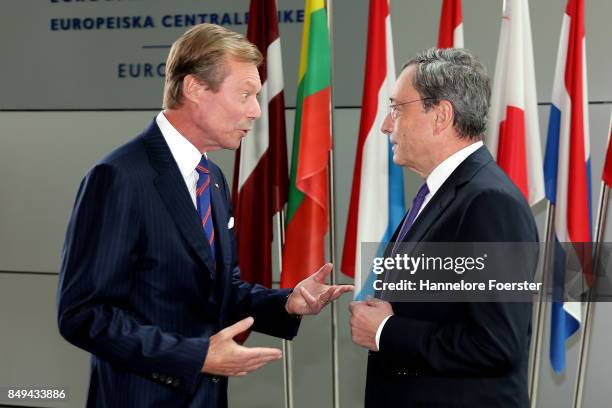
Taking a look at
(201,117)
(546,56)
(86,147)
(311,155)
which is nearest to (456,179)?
(201,117)

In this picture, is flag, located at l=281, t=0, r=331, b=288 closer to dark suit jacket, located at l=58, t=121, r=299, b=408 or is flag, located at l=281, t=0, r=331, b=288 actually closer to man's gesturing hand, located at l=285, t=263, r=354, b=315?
man's gesturing hand, located at l=285, t=263, r=354, b=315

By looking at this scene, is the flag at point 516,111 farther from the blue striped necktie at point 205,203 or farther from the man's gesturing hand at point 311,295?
the blue striped necktie at point 205,203

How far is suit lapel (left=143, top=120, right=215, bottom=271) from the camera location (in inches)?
61.9

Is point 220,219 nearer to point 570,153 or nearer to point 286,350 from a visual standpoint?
point 286,350

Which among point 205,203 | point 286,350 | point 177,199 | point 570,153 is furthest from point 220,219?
point 570,153

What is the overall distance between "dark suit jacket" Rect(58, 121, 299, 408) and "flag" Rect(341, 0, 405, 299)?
1368 millimetres

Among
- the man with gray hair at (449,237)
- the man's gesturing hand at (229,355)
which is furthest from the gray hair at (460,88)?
the man's gesturing hand at (229,355)

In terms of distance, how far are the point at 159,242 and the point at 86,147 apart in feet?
9.39

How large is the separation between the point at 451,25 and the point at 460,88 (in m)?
1.55

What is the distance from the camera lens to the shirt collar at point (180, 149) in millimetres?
1689

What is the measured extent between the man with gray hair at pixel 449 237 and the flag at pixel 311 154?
1226mm

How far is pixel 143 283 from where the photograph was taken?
1.55 metres

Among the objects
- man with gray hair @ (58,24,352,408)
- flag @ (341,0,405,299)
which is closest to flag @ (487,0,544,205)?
flag @ (341,0,405,299)

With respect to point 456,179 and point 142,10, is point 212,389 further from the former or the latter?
point 142,10
